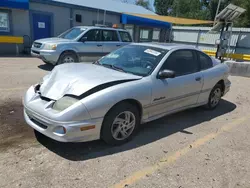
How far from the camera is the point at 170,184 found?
263 cm

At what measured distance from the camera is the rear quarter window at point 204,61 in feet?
15.6

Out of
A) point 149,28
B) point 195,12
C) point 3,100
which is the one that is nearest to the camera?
point 3,100

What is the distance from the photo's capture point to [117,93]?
3.07 metres

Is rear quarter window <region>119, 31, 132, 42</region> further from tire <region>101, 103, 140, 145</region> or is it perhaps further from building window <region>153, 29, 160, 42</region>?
building window <region>153, 29, 160, 42</region>

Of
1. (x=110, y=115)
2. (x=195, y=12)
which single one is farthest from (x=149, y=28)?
(x=195, y=12)

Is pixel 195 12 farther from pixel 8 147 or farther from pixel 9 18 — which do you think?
pixel 8 147

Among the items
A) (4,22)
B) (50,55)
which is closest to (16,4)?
(4,22)

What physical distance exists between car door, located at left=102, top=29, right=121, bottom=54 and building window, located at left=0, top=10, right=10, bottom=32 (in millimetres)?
7031

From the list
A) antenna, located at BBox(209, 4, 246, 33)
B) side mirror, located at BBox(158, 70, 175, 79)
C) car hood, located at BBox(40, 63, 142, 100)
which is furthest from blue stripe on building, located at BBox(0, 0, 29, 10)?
side mirror, located at BBox(158, 70, 175, 79)

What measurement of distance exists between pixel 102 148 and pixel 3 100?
9.79 feet

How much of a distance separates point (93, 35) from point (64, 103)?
6825 mm

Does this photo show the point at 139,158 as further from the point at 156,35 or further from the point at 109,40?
the point at 156,35

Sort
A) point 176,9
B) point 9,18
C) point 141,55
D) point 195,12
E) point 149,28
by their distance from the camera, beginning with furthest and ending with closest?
1. point 176,9
2. point 195,12
3. point 149,28
4. point 9,18
5. point 141,55

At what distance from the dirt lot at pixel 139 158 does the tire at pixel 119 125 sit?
0.13m
